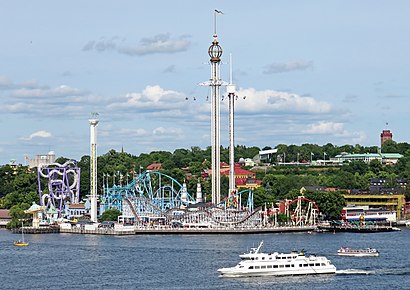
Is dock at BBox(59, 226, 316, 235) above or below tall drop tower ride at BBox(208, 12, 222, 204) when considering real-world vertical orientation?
below

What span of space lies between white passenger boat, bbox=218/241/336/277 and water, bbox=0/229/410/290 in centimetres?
68

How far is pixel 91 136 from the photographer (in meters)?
123

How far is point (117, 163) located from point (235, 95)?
182 ft

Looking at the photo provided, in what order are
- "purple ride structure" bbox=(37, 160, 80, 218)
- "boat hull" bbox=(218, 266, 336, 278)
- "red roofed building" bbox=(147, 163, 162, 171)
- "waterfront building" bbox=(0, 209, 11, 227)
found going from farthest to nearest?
"red roofed building" bbox=(147, 163, 162, 171), "purple ride structure" bbox=(37, 160, 80, 218), "waterfront building" bbox=(0, 209, 11, 227), "boat hull" bbox=(218, 266, 336, 278)

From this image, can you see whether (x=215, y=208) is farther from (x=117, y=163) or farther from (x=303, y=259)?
(x=117, y=163)

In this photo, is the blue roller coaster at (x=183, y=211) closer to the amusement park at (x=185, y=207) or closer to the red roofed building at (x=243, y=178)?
the amusement park at (x=185, y=207)

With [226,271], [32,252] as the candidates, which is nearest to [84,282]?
[226,271]

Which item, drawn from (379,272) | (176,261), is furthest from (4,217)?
(379,272)

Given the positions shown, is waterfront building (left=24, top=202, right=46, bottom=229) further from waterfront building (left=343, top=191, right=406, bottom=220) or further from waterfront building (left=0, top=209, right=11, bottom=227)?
waterfront building (left=343, top=191, right=406, bottom=220)

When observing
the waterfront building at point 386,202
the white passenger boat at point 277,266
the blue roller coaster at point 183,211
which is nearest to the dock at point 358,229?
the blue roller coaster at point 183,211

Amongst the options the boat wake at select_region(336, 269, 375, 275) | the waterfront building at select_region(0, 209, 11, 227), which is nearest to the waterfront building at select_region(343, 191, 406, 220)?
the waterfront building at select_region(0, 209, 11, 227)

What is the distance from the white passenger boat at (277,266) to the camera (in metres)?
67.4

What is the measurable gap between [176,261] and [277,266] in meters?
10.9

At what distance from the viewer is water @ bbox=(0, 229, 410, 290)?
65.3 m
